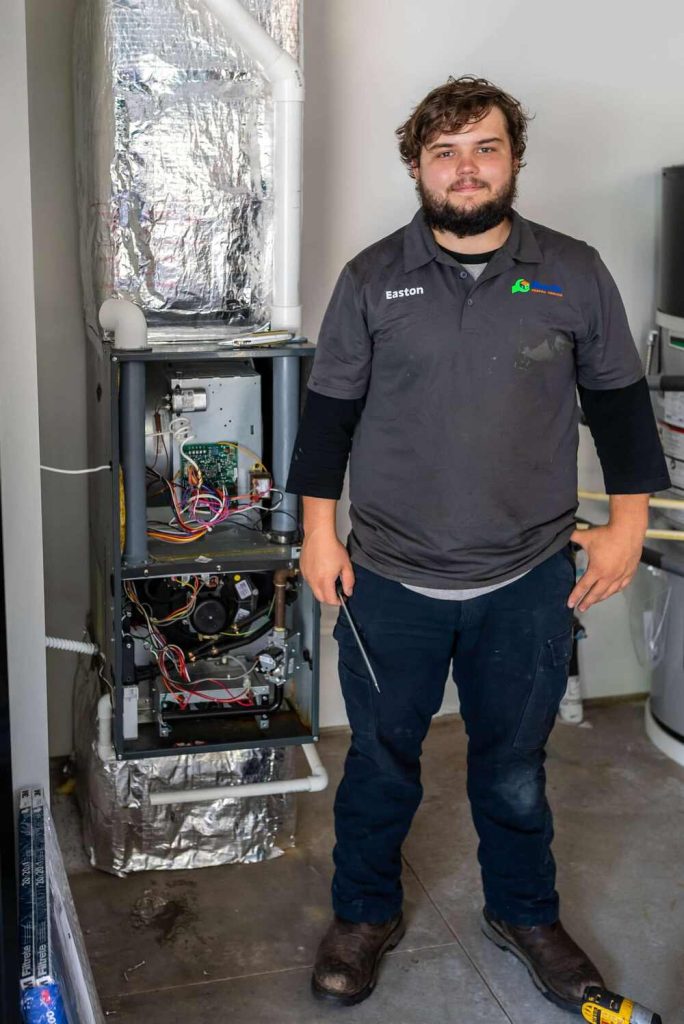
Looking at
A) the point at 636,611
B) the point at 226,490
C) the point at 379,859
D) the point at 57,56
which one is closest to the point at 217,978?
the point at 379,859

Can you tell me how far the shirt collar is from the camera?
1.97 m

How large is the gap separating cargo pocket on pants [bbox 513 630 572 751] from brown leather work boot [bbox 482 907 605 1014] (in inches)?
14.5

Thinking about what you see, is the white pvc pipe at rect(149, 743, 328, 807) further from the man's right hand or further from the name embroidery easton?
A: the name embroidery easton

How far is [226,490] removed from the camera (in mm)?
2408

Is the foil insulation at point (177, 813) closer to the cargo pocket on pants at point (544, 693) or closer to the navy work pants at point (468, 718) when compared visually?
the navy work pants at point (468, 718)

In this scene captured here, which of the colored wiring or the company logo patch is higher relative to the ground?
the company logo patch

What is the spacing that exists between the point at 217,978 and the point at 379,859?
1.24 ft

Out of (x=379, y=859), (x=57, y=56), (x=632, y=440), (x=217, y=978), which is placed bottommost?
(x=217, y=978)

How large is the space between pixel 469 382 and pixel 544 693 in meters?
0.57

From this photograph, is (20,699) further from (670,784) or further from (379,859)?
(670,784)

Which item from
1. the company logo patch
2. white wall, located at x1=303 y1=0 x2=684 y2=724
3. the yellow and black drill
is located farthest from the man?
white wall, located at x1=303 y1=0 x2=684 y2=724

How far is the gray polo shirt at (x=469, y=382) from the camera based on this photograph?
1957 mm

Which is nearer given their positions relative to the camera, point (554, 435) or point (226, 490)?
point (554, 435)

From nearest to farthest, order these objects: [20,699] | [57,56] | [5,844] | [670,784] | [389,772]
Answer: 1. [5,844]
2. [20,699]
3. [389,772]
4. [57,56]
5. [670,784]
